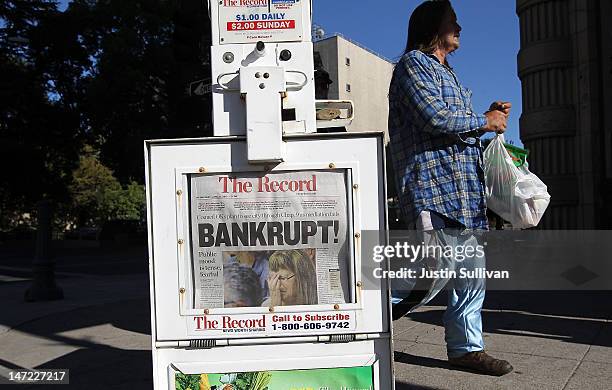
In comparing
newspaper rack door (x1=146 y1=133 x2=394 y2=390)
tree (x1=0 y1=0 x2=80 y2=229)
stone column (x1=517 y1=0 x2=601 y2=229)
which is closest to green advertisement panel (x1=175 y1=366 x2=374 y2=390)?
newspaper rack door (x1=146 y1=133 x2=394 y2=390)

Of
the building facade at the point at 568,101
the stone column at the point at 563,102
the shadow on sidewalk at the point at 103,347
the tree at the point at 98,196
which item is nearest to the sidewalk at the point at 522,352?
the shadow on sidewalk at the point at 103,347

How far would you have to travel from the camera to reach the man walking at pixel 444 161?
333 cm

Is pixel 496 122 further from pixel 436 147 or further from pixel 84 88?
pixel 84 88

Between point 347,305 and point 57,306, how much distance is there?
681 cm

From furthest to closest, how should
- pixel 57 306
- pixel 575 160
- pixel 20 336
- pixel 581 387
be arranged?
1. pixel 575 160
2. pixel 57 306
3. pixel 20 336
4. pixel 581 387

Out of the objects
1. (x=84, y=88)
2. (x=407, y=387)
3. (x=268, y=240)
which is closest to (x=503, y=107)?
(x=407, y=387)

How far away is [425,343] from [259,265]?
8.37 ft

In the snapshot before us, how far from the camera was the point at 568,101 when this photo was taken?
15.2 m

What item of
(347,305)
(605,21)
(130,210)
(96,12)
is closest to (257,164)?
(347,305)

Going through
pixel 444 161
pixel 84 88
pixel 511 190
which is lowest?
pixel 511 190

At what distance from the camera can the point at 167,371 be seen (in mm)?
2355

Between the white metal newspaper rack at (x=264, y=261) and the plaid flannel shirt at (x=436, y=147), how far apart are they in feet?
3.46

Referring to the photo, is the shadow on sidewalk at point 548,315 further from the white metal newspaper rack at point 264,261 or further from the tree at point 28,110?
the tree at point 28,110

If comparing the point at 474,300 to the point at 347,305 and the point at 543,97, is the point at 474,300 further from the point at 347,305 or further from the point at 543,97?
the point at 543,97
